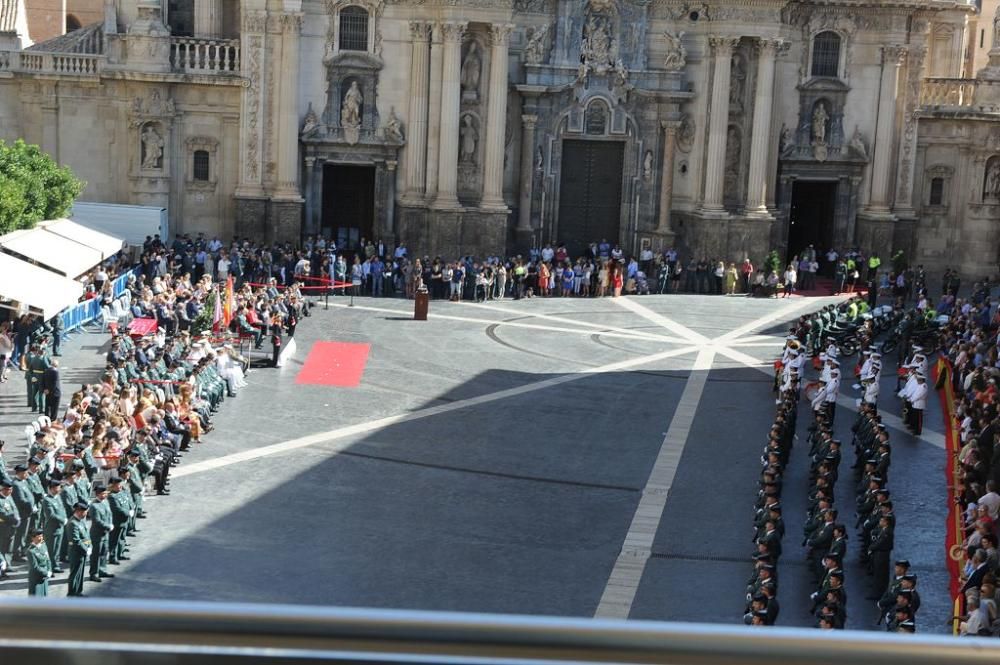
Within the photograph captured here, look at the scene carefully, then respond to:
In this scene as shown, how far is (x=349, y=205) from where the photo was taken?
169 feet

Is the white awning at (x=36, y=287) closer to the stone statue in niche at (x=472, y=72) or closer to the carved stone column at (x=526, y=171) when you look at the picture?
the stone statue in niche at (x=472, y=72)

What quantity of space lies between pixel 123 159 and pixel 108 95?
216 cm

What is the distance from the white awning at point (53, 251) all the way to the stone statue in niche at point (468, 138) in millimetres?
16461

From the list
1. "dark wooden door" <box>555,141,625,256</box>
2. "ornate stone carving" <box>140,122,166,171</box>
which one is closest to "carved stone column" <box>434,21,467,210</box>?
"dark wooden door" <box>555,141,625,256</box>

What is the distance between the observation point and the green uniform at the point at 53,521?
1930 cm

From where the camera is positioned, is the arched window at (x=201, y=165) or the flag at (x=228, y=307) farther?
the arched window at (x=201, y=165)

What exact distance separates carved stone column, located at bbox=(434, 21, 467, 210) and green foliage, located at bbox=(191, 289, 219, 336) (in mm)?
15061

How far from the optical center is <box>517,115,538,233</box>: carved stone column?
5194cm

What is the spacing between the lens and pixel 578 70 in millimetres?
51531

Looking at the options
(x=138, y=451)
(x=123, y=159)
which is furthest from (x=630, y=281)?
(x=138, y=451)

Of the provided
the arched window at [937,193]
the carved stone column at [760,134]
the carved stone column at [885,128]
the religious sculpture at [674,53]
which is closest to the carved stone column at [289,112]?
the religious sculpture at [674,53]

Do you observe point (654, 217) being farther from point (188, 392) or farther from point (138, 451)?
point (138, 451)

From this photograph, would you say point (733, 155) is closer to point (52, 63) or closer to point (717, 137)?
point (717, 137)

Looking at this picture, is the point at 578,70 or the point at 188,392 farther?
the point at 578,70
